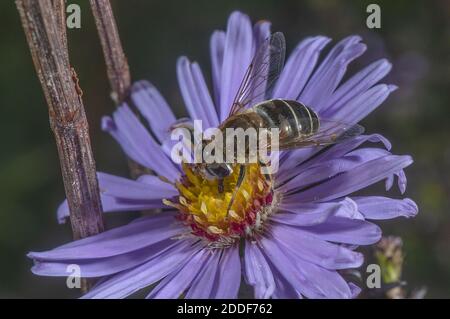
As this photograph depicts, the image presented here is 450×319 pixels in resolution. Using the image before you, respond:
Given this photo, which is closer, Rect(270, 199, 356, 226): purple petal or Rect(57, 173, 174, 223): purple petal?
Rect(270, 199, 356, 226): purple petal

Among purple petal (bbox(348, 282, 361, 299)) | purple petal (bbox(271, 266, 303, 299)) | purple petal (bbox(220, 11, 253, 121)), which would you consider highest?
purple petal (bbox(220, 11, 253, 121))

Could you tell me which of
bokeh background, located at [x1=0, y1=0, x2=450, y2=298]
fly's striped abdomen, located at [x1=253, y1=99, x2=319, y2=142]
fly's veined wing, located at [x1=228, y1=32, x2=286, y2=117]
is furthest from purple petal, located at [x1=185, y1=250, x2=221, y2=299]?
bokeh background, located at [x1=0, y1=0, x2=450, y2=298]

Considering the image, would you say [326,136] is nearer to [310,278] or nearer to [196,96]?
[310,278]

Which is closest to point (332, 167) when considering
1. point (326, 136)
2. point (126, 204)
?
point (326, 136)

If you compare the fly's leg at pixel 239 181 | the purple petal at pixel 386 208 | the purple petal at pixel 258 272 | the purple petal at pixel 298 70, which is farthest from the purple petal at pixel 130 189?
the purple petal at pixel 386 208

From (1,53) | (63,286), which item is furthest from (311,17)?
(63,286)

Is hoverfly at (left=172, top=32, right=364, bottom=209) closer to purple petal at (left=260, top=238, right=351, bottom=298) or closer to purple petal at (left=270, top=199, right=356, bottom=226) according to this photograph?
purple petal at (left=270, top=199, right=356, bottom=226)

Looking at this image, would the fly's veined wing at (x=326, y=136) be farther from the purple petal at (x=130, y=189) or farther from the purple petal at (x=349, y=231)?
the purple petal at (x=130, y=189)
